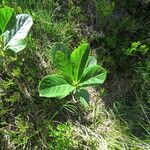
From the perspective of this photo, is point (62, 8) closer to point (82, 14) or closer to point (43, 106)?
point (82, 14)

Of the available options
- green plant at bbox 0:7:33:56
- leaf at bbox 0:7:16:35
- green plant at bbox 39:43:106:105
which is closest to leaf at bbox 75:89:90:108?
green plant at bbox 39:43:106:105

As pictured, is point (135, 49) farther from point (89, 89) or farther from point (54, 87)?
point (54, 87)

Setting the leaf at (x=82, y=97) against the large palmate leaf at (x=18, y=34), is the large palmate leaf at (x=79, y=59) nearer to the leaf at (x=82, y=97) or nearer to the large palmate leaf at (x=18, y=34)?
the leaf at (x=82, y=97)

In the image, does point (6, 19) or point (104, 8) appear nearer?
point (6, 19)

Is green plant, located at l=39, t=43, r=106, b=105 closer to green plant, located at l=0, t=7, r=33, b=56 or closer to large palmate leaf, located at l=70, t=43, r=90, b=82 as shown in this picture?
large palmate leaf, located at l=70, t=43, r=90, b=82

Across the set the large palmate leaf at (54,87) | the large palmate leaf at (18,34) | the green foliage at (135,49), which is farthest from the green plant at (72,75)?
the green foliage at (135,49)

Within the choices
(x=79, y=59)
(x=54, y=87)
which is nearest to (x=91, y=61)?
(x=79, y=59)
